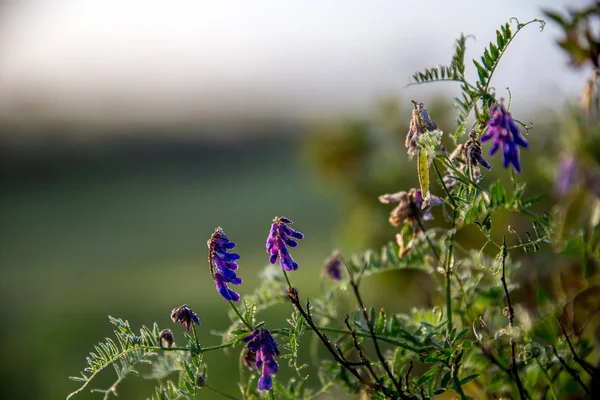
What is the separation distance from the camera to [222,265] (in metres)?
0.74

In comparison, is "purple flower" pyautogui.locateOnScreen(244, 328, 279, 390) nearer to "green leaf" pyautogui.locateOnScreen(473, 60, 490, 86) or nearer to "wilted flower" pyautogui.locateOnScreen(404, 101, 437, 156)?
"wilted flower" pyautogui.locateOnScreen(404, 101, 437, 156)

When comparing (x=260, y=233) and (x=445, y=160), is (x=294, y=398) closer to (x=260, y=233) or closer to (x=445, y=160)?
(x=445, y=160)

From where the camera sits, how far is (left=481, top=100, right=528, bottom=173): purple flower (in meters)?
0.70

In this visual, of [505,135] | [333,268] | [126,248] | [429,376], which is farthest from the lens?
[126,248]

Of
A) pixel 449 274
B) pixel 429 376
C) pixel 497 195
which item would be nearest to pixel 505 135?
pixel 497 195

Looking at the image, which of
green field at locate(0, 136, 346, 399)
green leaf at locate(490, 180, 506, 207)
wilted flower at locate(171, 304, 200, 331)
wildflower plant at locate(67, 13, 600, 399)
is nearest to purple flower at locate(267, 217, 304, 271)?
wildflower plant at locate(67, 13, 600, 399)

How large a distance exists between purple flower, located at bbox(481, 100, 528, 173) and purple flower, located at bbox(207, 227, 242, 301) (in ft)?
1.01

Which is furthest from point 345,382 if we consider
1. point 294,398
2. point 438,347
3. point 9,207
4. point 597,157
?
point 9,207

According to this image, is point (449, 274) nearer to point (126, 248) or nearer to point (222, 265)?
point (222, 265)

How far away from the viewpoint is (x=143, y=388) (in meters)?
2.83

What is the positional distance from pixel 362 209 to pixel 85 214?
5206 millimetres

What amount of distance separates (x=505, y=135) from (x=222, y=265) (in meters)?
0.34

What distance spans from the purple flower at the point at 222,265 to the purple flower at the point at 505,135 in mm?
308

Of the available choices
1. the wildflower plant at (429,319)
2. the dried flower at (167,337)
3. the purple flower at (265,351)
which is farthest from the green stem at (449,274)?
the dried flower at (167,337)
